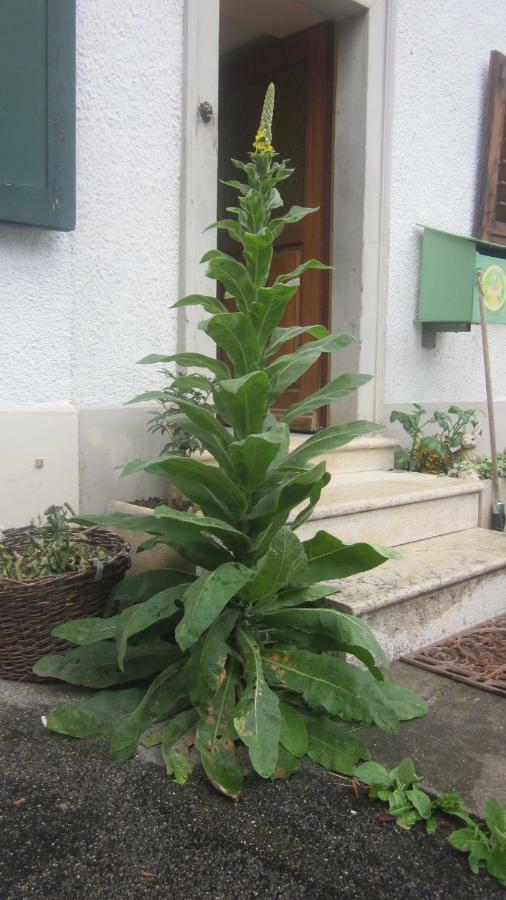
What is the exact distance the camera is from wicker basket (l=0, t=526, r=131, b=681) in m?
2.38

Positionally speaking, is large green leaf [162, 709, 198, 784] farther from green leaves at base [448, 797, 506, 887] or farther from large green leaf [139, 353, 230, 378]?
large green leaf [139, 353, 230, 378]

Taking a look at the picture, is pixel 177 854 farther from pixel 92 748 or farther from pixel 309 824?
pixel 92 748

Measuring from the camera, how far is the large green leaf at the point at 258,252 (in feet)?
7.29

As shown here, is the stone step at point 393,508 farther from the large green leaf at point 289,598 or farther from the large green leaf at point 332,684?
the large green leaf at point 332,684

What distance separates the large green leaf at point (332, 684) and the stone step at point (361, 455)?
78.8 inches

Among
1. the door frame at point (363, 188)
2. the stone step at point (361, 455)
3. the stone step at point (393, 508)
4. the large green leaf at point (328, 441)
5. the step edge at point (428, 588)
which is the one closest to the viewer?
the large green leaf at point (328, 441)

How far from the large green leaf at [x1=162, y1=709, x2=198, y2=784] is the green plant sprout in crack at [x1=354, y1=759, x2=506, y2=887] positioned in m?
0.45

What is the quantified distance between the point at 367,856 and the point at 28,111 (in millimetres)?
2709

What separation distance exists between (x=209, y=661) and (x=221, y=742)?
210 mm

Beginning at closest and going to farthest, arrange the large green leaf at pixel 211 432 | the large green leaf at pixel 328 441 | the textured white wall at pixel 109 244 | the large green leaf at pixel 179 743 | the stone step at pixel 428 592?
the large green leaf at pixel 179 743 < the large green leaf at pixel 211 432 < the large green leaf at pixel 328 441 < the stone step at pixel 428 592 < the textured white wall at pixel 109 244

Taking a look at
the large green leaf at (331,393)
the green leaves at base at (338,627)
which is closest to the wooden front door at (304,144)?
the large green leaf at (331,393)

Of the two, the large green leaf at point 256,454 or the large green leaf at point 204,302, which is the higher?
the large green leaf at point 204,302

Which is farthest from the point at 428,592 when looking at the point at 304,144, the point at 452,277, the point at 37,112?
the point at 304,144

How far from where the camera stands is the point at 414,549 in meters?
3.52
